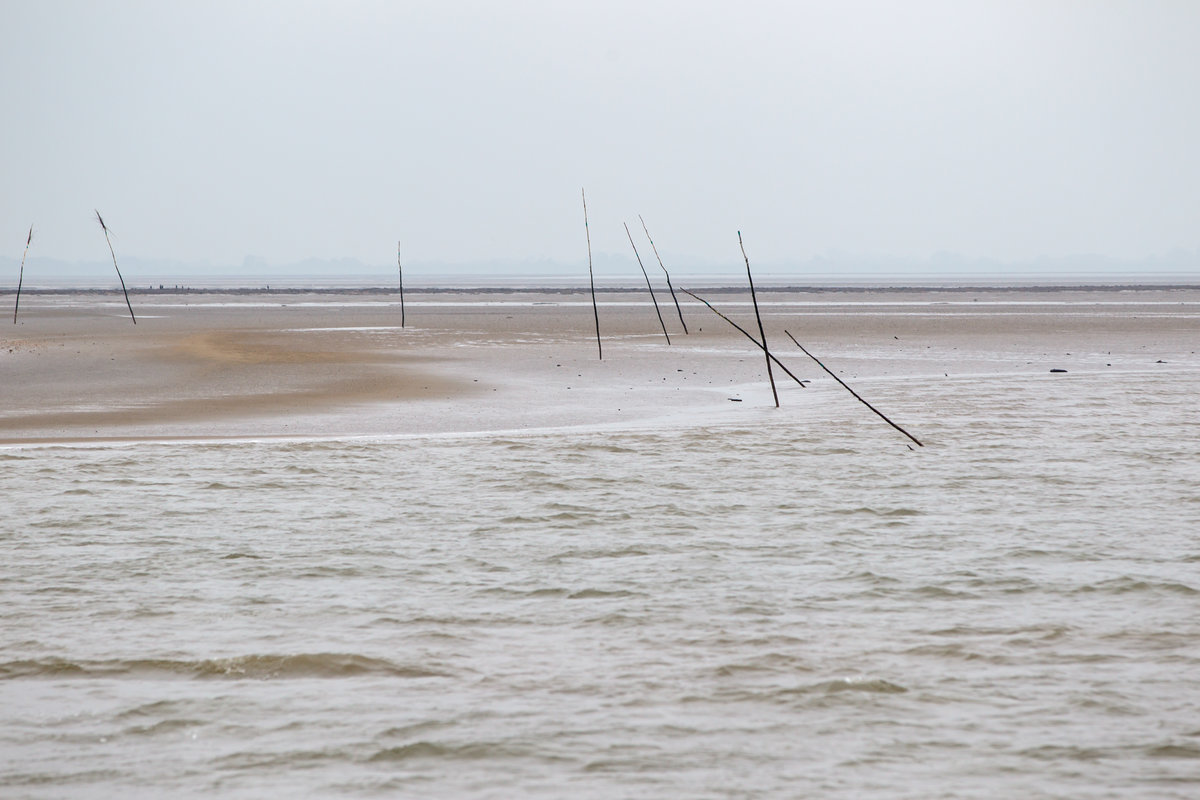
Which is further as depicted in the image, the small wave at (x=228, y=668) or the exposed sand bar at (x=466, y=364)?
the exposed sand bar at (x=466, y=364)

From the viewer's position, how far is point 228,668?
16.8ft

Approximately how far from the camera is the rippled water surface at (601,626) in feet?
13.5

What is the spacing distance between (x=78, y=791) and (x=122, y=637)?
1.73 m

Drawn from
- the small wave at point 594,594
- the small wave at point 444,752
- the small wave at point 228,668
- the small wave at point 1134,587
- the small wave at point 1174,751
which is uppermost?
the small wave at point 228,668

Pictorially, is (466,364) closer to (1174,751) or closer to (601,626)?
(601,626)

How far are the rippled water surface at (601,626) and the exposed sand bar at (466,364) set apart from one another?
2.96m

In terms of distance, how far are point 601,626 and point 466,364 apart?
14.6 metres

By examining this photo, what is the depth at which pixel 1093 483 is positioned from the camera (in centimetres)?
917

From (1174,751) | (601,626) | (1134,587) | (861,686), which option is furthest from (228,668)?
(1134,587)

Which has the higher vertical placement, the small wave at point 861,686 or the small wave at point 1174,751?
the small wave at point 861,686

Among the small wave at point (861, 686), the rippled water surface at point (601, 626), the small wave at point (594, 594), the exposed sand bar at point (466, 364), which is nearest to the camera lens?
the rippled water surface at point (601, 626)

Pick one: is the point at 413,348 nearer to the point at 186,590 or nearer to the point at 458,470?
the point at 458,470

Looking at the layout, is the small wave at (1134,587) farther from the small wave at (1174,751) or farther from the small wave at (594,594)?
the small wave at (594,594)

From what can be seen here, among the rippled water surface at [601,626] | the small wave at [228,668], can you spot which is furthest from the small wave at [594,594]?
the small wave at [228,668]
